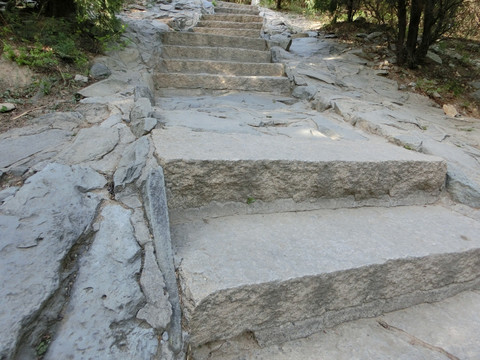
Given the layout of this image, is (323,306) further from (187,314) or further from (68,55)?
(68,55)

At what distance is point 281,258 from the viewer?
3.94 feet

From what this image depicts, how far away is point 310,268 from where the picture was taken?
45.4 inches

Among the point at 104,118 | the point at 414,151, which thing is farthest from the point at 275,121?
the point at 104,118

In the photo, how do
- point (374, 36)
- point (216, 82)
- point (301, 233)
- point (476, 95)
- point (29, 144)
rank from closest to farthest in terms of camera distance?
point (301, 233) → point (29, 144) → point (216, 82) → point (476, 95) → point (374, 36)

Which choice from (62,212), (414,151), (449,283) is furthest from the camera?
(414,151)

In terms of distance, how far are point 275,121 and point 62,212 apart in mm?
1860

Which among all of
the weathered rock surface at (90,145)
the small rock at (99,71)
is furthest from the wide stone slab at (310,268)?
the small rock at (99,71)

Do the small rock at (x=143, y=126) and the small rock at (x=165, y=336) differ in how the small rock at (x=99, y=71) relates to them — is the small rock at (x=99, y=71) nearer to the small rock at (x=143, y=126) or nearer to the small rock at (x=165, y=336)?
the small rock at (x=143, y=126)

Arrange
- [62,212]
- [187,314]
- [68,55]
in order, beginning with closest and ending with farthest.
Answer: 1. [187,314]
2. [62,212]
3. [68,55]

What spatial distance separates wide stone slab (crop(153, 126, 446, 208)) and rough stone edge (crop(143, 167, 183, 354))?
77mm

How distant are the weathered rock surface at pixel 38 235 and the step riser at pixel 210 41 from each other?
348cm

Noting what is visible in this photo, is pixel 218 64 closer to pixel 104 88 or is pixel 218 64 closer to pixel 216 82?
pixel 216 82

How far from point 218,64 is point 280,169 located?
9.20 ft

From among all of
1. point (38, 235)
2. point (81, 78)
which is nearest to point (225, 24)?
point (81, 78)
